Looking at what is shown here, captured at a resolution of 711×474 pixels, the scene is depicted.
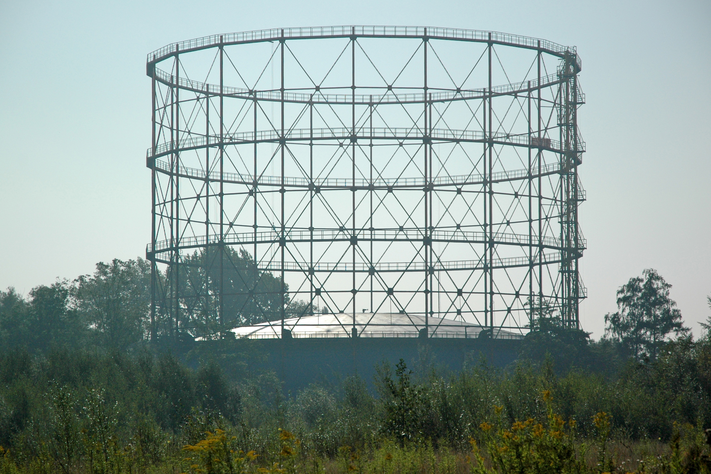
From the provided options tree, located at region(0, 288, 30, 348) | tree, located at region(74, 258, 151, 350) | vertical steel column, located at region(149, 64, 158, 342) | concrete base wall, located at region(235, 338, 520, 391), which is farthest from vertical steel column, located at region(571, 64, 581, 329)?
tree, located at region(0, 288, 30, 348)

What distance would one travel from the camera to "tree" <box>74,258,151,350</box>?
161ft

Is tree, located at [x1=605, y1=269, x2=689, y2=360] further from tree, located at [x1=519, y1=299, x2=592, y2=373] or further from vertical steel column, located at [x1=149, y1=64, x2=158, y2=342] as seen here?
vertical steel column, located at [x1=149, y1=64, x2=158, y2=342]

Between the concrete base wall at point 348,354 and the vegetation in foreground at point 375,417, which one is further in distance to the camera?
the concrete base wall at point 348,354

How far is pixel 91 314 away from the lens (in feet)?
183

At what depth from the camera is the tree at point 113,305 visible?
49009 millimetres

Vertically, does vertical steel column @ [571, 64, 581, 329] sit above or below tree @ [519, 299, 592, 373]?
above

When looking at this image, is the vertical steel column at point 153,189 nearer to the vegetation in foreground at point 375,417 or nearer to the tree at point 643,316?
the vegetation in foreground at point 375,417

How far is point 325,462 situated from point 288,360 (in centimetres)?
2671

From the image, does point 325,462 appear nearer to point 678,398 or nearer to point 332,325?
point 678,398

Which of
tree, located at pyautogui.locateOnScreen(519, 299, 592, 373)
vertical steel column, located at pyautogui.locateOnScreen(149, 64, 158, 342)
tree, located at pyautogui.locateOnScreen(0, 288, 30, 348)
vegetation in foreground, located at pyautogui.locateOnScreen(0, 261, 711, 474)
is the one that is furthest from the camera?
tree, located at pyautogui.locateOnScreen(0, 288, 30, 348)

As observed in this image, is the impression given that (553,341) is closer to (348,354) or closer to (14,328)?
(348,354)

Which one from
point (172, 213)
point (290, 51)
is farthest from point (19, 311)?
point (290, 51)

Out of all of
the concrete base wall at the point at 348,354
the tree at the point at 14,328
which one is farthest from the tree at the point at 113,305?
the concrete base wall at the point at 348,354

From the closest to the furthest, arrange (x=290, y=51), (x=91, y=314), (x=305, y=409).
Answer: (x=305, y=409)
(x=290, y=51)
(x=91, y=314)
